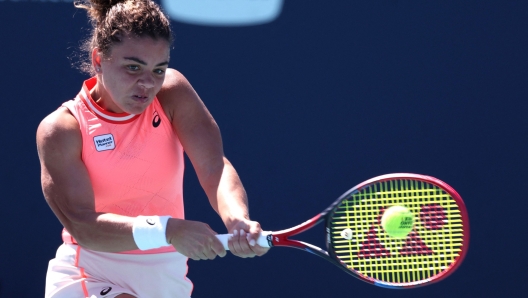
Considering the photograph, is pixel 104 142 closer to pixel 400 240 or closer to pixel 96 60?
pixel 96 60

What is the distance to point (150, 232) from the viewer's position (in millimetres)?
2176

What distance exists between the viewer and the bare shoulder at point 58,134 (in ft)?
7.51

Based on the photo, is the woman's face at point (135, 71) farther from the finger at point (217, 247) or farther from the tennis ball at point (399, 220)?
the tennis ball at point (399, 220)

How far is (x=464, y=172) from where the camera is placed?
3930 mm

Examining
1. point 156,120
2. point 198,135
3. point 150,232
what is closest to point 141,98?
point 156,120

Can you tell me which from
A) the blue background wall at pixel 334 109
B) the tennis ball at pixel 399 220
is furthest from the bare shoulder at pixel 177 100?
the blue background wall at pixel 334 109

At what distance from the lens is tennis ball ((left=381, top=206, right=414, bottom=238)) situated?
2.36 m

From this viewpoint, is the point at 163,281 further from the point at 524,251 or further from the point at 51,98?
the point at 524,251

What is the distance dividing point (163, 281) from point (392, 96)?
186 cm

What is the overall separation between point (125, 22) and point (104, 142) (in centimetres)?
38

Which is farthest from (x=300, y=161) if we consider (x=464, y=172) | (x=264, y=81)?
(x=464, y=172)

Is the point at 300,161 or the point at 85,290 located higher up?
the point at 300,161

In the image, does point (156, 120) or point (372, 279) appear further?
point (156, 120)

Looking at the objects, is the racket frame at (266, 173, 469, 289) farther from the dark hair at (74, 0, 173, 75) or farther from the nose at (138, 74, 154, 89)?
the dark hair at (74, 0, 173, 75)
